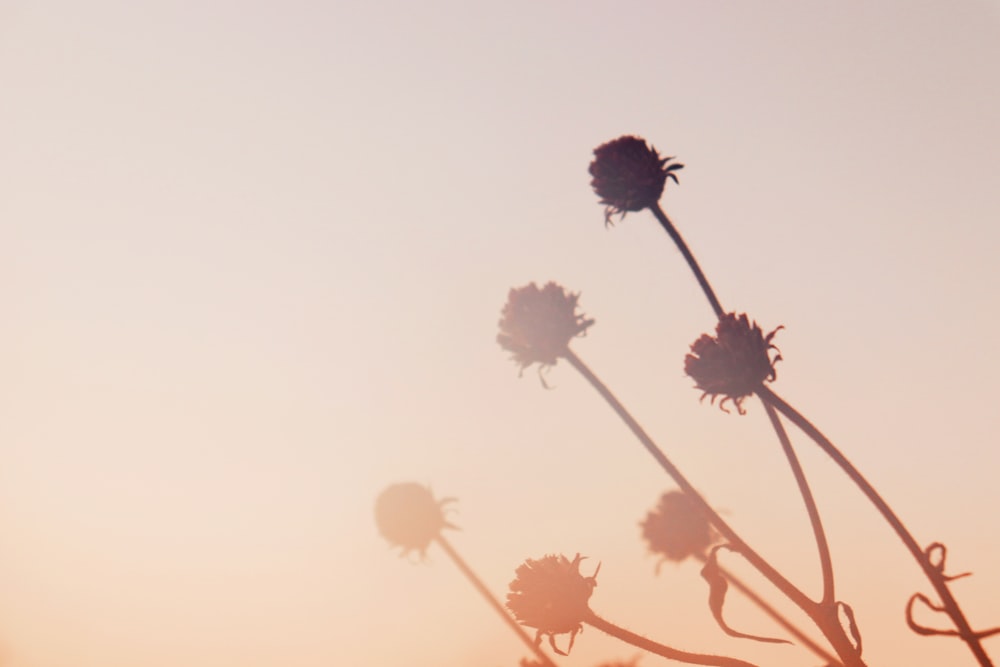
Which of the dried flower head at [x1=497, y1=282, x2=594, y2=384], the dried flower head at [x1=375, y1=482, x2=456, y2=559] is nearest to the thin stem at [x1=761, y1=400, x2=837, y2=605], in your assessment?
the dried flower head at [x1=497, y1=282, x2=594, y2=384]

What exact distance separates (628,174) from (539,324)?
318 cm

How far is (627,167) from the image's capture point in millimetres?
7152

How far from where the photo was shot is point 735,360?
5965 mm

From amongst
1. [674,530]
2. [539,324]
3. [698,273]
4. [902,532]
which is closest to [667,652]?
[902,532]

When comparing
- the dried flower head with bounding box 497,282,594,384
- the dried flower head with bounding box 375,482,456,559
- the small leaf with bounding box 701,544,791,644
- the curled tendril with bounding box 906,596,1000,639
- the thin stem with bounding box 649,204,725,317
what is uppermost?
the dried flower head with bounding box 375,482,456,559

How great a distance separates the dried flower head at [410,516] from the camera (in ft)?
57.0

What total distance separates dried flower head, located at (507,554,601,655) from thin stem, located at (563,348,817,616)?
112 centimetres

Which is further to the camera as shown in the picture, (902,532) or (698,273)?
(698,273)

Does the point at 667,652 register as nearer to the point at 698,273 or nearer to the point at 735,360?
the point at 735,360

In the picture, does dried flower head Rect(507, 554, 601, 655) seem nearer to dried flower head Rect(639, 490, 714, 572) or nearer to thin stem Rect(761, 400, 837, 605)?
thin stem Rect(761, 400, 837, 605)

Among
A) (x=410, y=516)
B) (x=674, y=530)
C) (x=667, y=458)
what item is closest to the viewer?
(x=667, y=458)

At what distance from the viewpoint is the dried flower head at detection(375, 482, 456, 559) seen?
17359mm

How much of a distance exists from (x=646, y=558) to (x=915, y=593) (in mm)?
12547

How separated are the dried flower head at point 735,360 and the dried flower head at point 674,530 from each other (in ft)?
33.7
